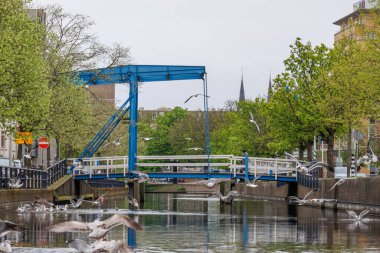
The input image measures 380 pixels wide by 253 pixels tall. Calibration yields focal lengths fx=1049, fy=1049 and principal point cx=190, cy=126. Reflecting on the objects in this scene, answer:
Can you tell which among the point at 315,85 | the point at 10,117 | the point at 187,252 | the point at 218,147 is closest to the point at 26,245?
the point at 187,252

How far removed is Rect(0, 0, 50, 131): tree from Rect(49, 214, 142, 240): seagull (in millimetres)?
Result: 22734

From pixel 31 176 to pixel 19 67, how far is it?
450 inches

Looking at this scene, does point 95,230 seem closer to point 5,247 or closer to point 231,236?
point 5,247

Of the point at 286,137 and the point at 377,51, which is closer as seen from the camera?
the point at 377,51

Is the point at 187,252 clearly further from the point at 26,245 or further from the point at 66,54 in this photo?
the point at 66,54

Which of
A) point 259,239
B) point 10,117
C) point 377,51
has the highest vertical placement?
point 377,51

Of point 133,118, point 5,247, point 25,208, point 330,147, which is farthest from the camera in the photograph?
point 330,147

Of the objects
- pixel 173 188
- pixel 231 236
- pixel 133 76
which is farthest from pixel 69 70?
pixel 173 188

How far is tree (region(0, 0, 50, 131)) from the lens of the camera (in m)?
44.0

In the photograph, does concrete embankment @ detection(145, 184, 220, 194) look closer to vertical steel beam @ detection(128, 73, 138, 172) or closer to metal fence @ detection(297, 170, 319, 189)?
metal fence @ detection(297, 170, 319, 189)

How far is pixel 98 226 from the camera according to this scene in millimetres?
20375

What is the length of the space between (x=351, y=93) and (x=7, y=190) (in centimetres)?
1682

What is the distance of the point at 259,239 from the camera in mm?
28859

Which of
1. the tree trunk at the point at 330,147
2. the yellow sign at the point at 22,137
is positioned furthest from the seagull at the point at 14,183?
the tree trunk at the point at 330,147
